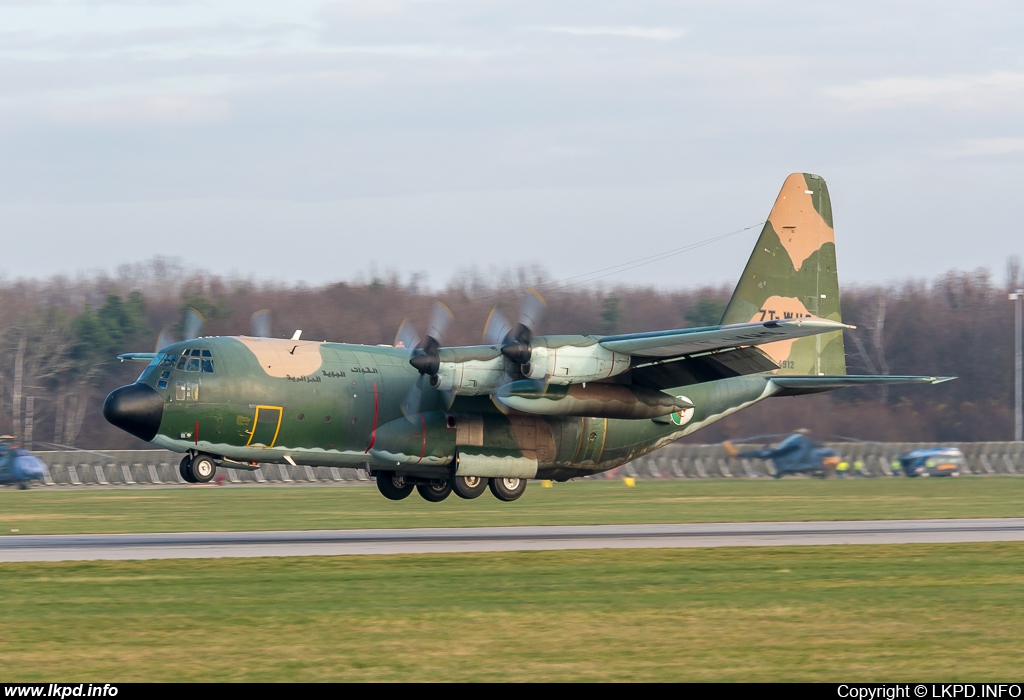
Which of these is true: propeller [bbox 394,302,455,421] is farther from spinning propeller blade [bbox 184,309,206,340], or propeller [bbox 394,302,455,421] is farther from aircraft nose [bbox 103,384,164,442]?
aircraft nose [bbox 103,384,164,442]

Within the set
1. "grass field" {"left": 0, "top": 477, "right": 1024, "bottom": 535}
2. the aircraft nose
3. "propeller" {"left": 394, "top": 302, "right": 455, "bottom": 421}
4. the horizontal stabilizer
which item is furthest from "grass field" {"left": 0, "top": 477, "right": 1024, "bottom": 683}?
"grass field" {"left": 0, "top": 477, "right": 1024, "bottom": 535}

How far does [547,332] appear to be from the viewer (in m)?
66.8

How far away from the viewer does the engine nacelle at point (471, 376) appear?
30.3 m

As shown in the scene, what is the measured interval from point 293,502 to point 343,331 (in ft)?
94.7

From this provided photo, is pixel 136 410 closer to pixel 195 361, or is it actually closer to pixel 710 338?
pixel 195 361

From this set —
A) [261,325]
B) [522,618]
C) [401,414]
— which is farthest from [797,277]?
[522,618]

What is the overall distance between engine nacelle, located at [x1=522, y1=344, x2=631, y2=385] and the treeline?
110 feet

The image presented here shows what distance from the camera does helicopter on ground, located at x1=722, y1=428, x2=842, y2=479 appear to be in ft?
197

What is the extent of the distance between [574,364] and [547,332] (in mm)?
37229

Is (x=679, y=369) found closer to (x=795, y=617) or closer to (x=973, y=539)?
(x=973, y=539)

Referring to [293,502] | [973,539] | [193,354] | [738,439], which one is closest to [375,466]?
[193,354]

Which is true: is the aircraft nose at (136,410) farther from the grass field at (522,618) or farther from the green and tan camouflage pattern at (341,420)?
the grass field at (522,618)

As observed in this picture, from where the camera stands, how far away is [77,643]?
14.5 metres
